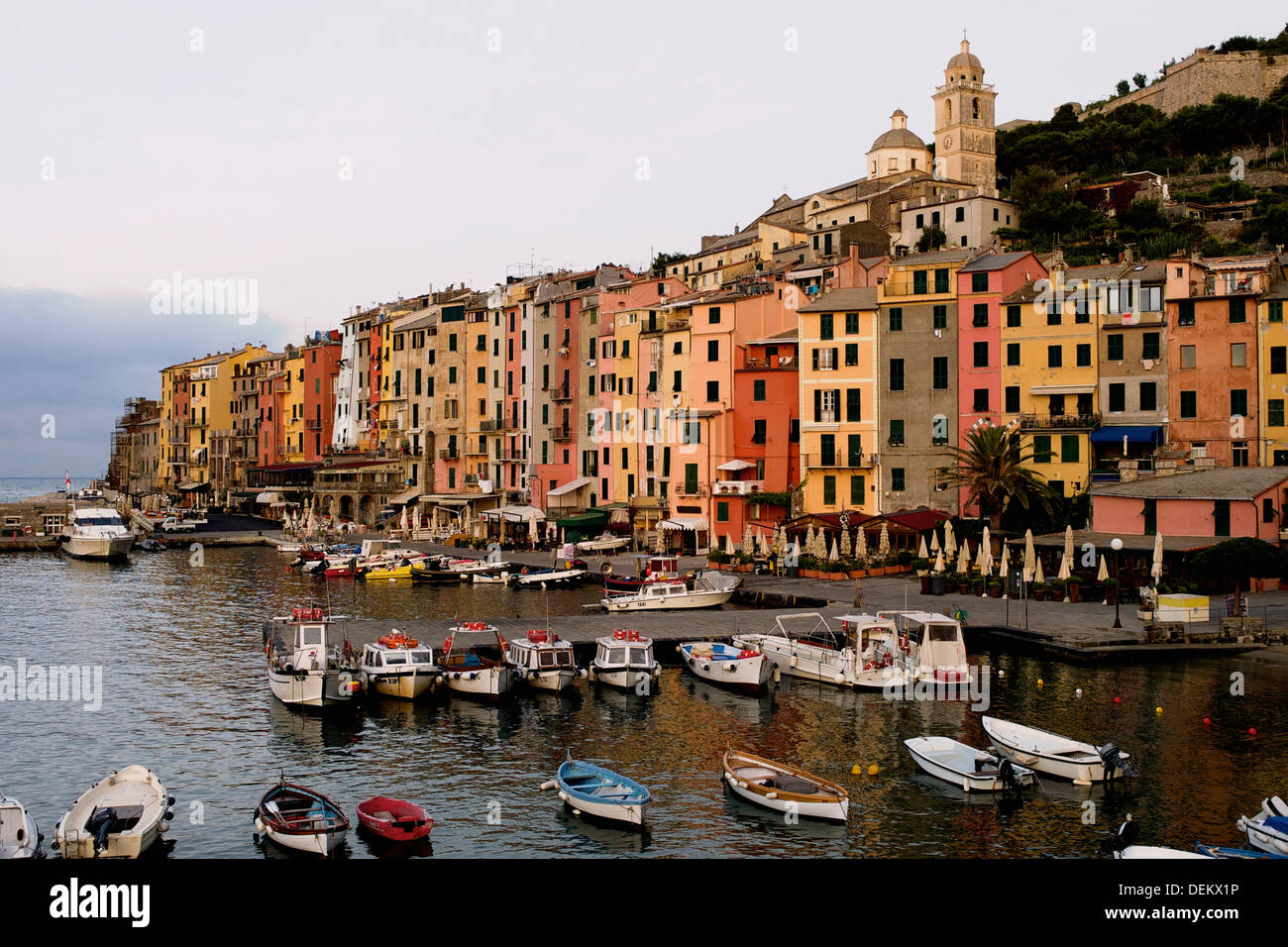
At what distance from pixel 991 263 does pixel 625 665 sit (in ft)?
126

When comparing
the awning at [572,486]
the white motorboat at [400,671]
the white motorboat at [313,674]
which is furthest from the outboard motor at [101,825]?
the awning at [572,486]

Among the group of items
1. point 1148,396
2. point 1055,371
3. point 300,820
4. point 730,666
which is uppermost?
point 1055,371

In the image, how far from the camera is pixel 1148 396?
59.0 metres

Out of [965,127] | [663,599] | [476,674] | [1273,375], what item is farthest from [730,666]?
[965,127]

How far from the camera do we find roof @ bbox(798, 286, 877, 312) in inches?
2566

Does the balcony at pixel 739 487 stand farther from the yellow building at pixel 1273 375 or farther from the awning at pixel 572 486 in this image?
the yellow building at pixel 1273 375

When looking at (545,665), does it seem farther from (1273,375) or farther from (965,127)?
(965,127)

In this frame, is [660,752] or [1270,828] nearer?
[1270,828]
